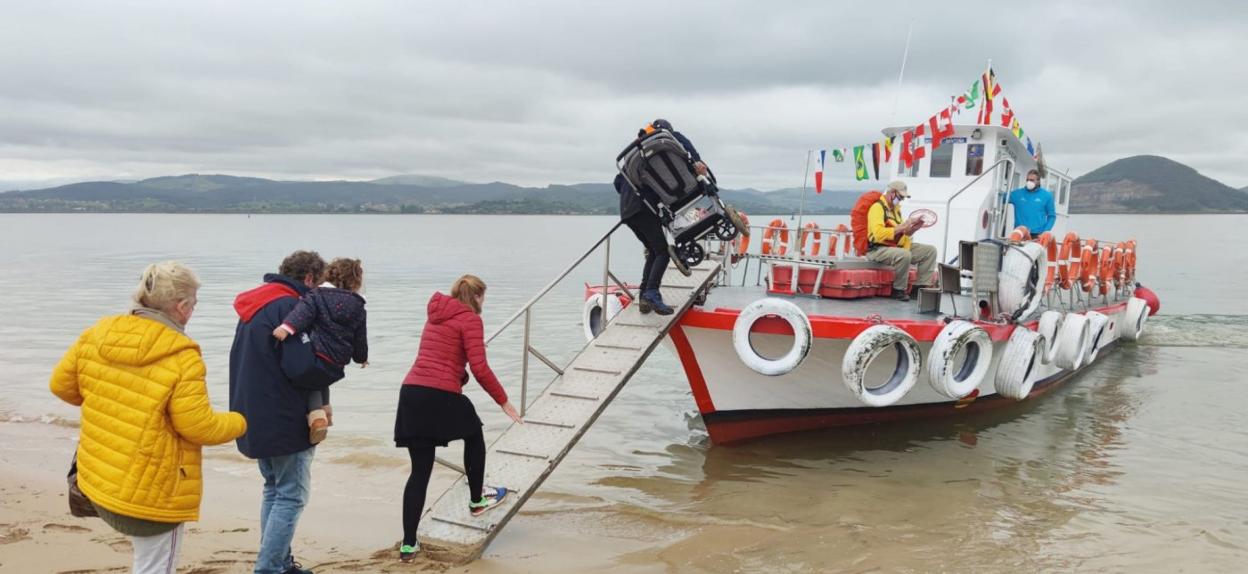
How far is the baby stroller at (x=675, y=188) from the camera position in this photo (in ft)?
22.8

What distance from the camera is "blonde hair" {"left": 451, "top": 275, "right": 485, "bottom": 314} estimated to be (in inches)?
195

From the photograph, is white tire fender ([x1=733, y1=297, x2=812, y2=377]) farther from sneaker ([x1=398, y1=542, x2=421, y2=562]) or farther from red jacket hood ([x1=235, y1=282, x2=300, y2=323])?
red jacket hood ([x1=235, y1=282, x2=300, y2=323])

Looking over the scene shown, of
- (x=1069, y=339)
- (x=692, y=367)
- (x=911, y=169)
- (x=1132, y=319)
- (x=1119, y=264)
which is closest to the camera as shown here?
(x=692, y=367)

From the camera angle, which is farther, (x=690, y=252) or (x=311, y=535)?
(x=690, y=252)

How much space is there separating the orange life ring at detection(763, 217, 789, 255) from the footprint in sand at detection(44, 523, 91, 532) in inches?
328

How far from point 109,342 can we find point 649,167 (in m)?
4.60

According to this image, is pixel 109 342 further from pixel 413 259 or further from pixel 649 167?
pixel 413 259

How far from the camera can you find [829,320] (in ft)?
24.5

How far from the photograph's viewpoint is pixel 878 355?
752 centimetres

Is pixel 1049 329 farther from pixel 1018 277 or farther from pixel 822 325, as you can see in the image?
pixel 822 325

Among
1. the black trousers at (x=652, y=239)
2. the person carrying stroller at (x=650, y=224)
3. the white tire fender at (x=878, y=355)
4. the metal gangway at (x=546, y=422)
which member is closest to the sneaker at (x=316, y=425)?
the metal gangway at (x=546, y=422)

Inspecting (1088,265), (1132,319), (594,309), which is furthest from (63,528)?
(1132,319)

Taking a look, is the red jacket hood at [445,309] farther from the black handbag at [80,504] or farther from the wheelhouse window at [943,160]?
the wheelhouse window at [943,160]

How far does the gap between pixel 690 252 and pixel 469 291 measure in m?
3.38
